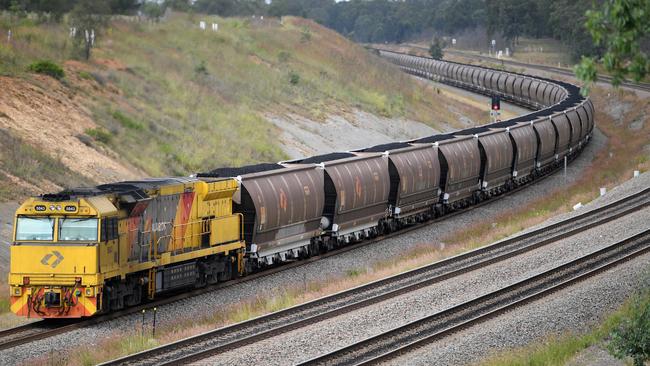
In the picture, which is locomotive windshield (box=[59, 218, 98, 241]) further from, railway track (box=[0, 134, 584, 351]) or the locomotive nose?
railway track (box=[0, 134, 584, 351])

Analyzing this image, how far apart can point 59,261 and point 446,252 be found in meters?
14.4

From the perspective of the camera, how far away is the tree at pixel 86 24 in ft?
188

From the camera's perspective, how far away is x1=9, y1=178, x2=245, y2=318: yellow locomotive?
21.9 m

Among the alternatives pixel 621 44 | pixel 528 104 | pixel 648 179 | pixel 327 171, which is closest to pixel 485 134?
pixel 648 179

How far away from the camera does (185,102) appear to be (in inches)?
2328

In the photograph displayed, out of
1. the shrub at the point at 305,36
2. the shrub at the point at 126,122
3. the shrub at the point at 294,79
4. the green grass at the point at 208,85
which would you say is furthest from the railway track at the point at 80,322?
the shrub at the point at 305,36

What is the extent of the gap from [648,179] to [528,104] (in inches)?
1914

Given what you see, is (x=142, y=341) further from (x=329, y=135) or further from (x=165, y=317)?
(x=329, y=135)

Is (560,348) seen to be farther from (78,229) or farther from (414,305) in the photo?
(78,229)

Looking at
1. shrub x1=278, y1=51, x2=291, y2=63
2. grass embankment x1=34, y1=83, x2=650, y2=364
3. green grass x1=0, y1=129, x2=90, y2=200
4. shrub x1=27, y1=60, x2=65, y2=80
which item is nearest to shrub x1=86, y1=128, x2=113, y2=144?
shrub x1=27, y1=60, x2=65, y2=80

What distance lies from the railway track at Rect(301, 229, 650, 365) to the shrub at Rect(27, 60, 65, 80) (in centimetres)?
3003

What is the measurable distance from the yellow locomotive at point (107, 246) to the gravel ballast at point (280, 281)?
28.0 inches

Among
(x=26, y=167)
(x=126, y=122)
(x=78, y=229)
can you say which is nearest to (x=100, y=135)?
(x=126, y=122)

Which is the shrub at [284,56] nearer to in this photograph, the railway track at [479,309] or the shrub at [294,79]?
the shrub at [294,79]
